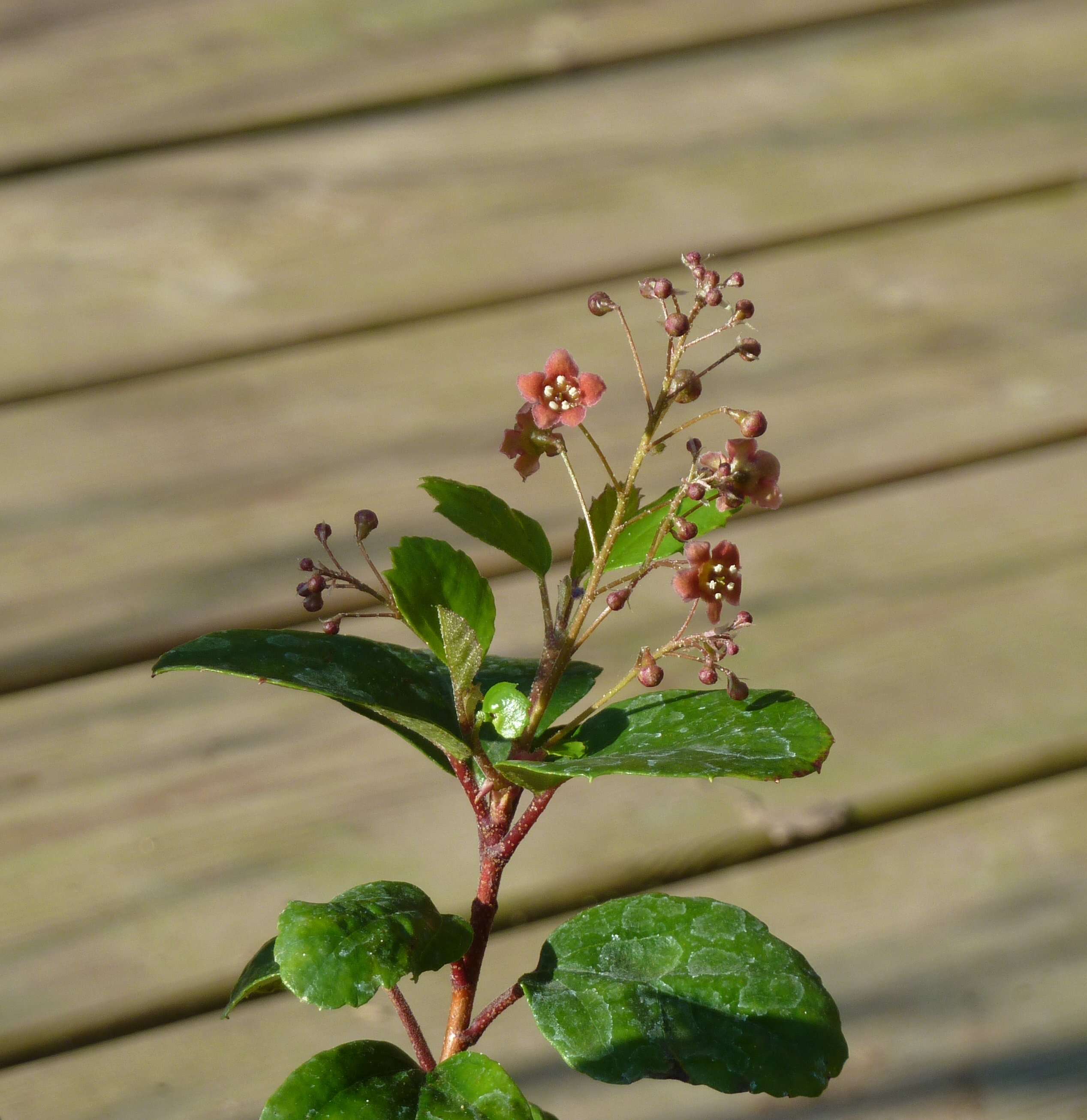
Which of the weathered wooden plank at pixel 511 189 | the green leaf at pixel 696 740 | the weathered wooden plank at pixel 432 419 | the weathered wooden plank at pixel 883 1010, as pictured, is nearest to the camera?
the green leaf at pixel 696 740

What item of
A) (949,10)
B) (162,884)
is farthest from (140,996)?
(949,10)

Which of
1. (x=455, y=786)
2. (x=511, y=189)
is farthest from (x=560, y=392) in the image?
(x=511, y=189)

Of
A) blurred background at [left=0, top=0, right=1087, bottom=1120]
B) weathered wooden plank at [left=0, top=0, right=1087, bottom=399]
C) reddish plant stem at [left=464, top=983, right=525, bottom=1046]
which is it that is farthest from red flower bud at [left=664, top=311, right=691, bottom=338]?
weathered wooden plank at [left=0, top=0, right=1087, bottom=399]

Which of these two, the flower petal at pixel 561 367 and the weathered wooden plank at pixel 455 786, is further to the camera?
the weathered wooden plank at pixel 455 786

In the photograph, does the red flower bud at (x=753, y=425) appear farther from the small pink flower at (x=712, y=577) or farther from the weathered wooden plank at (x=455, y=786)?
the weathered wooden plank at (x=455, y=786)

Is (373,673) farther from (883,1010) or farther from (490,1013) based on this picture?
(883,1010)

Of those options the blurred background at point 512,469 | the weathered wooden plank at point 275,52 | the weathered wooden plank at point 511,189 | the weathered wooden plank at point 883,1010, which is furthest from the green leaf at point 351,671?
the weathered wooden plank at point 275,52
